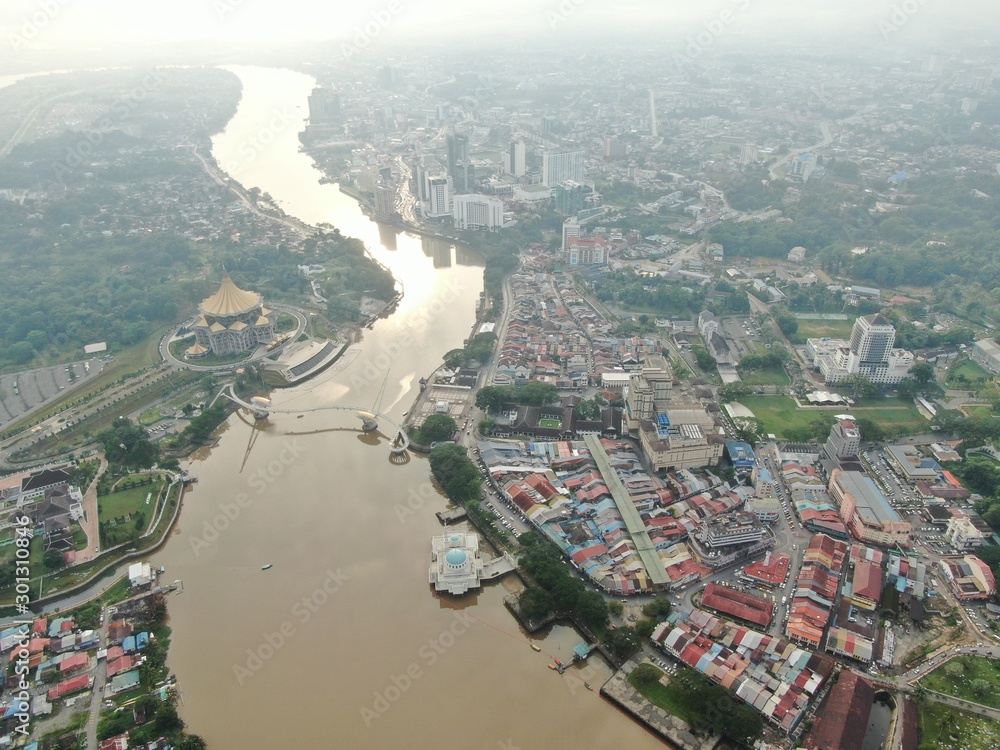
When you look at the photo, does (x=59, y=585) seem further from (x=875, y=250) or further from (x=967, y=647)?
(x=875, y=250)

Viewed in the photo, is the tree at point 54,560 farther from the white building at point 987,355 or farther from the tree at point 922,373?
the white building at point 987,355

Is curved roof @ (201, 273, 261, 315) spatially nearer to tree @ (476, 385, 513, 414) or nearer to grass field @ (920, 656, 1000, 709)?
tree @ (476, 385, 513, 414)

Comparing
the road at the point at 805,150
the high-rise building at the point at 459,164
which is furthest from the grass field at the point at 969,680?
the road at the point at 805,150

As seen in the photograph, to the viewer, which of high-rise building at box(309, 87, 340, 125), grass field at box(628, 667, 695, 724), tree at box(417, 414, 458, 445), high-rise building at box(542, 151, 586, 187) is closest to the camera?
grass field at box(628, 667, 695, 724)

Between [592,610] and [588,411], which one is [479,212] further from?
[592,610]

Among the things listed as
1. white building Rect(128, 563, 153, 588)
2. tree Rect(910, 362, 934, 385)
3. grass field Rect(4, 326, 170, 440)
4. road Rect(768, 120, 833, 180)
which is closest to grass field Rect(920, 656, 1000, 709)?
tree Rect(910, 362, 934, 385)

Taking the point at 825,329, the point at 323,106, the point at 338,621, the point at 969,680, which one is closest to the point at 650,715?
the point at 969,680
